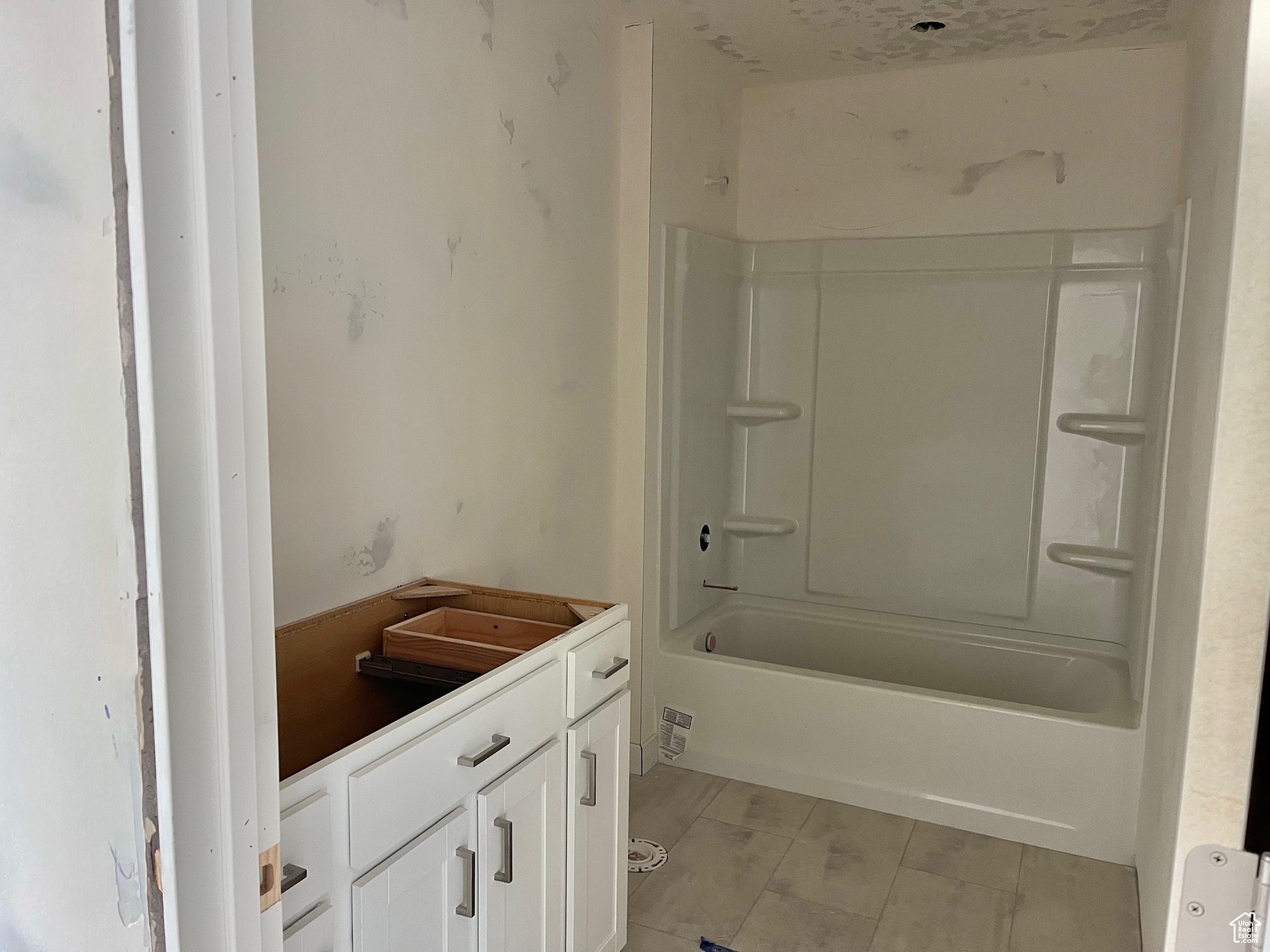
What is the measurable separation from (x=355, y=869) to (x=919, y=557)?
2.66 meters

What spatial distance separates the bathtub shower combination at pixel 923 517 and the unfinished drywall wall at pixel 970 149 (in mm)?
104

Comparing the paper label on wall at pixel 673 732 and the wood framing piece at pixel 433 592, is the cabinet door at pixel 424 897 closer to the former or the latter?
the wood framing piece at pixel 433 592

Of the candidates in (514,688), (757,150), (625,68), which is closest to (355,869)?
(514,688)

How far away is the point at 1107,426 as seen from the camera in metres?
3.13

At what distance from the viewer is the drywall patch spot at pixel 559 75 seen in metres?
2.56

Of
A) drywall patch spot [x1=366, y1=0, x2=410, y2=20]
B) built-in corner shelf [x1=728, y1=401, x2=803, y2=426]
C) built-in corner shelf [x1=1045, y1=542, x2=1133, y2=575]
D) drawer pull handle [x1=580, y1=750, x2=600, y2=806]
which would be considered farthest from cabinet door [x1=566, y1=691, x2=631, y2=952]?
built-in corner shelf [x1=1045, y1=542, x2=1133, y2=575]

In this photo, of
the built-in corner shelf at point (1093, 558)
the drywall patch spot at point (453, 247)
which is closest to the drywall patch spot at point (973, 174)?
the built-in corner shelf at point (1093, 558)

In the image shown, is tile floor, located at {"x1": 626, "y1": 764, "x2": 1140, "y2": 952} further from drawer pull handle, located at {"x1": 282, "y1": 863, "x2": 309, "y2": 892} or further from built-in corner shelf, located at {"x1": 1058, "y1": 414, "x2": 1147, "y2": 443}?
built-in corner shelf, located at {"x1": 1058, "y1": 414, "x2": 1147, "y2": 443}

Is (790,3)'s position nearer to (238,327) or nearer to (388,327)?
(388,327)

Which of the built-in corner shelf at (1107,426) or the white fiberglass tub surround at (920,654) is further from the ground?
the built-in corner shelf at (1107,426)

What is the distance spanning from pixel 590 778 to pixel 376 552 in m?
0.66

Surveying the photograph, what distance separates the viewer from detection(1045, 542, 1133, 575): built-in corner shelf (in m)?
3.17

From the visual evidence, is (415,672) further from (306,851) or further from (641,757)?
(641,757)

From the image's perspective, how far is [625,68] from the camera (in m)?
2.93
